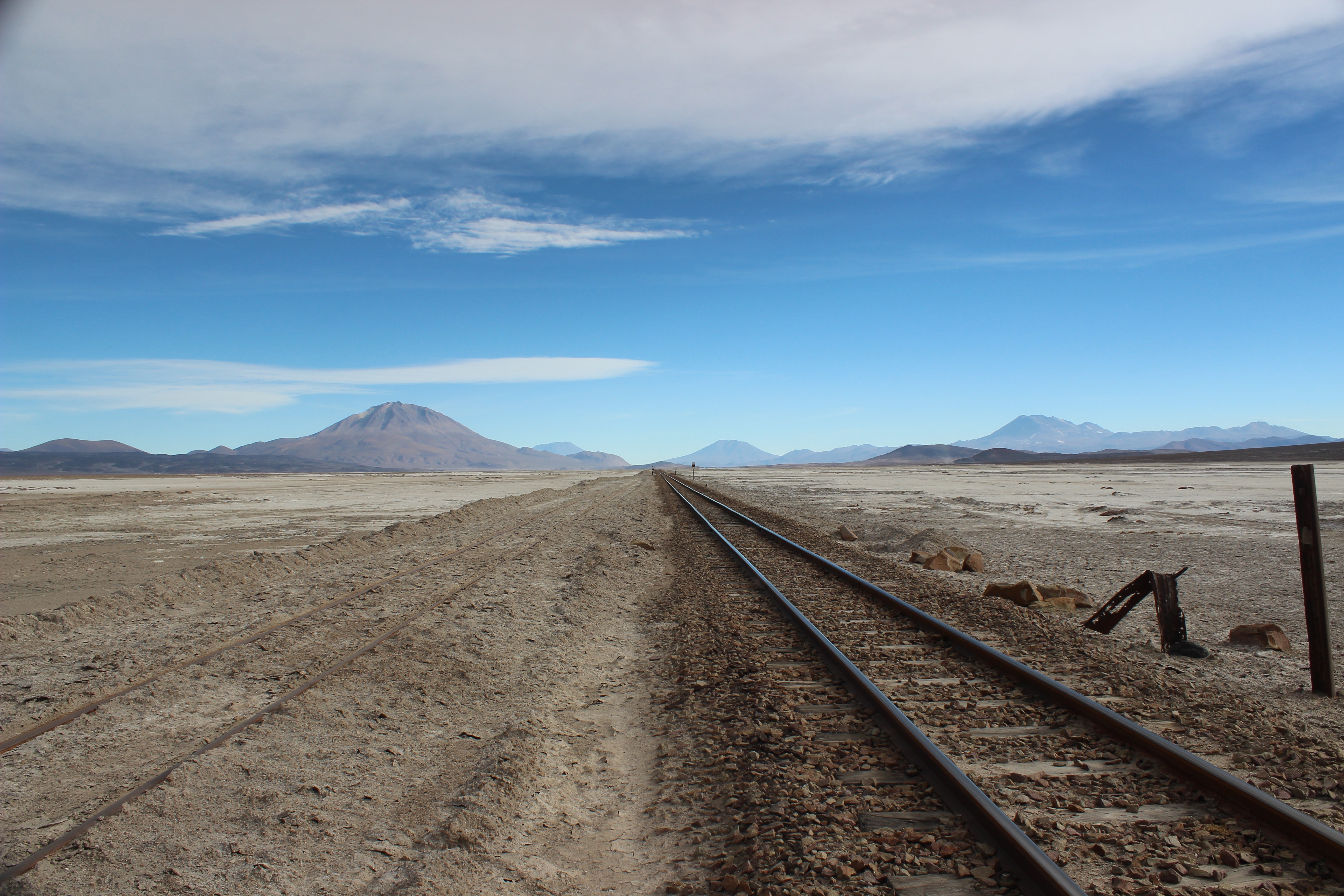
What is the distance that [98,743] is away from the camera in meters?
5.48

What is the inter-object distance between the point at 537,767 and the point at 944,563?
1041cm

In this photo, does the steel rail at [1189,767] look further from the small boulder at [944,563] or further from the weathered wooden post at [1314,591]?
the small boulder at [944,563]

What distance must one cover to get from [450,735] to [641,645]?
3100mm

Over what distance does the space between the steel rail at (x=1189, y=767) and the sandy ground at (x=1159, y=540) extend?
180 centimetres

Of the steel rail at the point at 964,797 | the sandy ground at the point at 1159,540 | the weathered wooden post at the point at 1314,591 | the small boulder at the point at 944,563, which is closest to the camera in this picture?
the steel rail at the point at 964,797

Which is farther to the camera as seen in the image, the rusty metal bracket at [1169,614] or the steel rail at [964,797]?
the rusty metal bracket at [1169,614]

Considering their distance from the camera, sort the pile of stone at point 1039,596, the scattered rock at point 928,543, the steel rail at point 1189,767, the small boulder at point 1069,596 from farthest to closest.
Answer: the scattered rock at point 928,543
the small boulder at point 1069,596
the pile of stone at point 1039,596
the steel rail at point 1189,767

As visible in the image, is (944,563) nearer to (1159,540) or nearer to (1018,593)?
(1018,593)

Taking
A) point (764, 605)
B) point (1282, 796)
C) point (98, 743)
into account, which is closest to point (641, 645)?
point (764, 605)

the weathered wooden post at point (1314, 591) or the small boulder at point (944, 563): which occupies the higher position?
the weathered wooden post at point (1314, 591)

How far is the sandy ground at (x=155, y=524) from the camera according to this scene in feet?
46.9

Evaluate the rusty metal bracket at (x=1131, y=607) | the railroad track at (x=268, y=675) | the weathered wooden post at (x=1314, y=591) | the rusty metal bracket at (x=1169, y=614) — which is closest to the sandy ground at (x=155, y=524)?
the railroad track at (x=268, y=675)

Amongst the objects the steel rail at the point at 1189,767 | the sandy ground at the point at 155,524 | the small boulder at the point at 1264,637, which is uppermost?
the sandy ground at the point at 155,524

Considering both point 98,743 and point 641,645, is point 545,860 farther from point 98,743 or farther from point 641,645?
point 641,645
